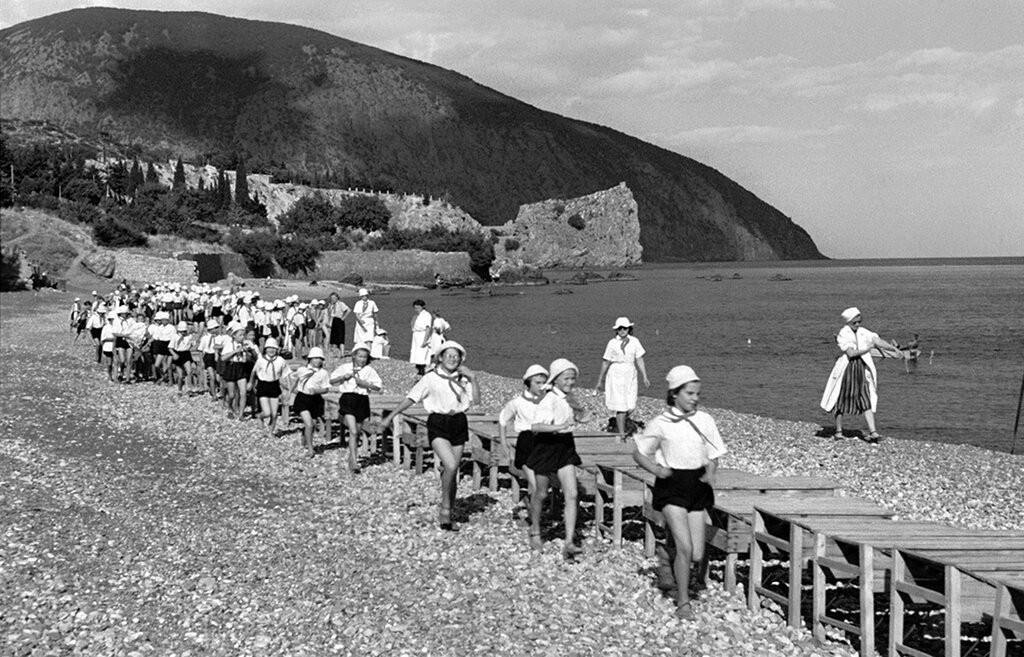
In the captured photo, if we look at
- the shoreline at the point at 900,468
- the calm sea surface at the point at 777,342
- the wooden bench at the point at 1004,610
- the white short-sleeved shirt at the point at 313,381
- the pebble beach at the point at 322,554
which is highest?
the white short-sleeved shirt at the point at 313,381

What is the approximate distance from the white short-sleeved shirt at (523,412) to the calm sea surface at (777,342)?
47.3ft

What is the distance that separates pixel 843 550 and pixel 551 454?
10.0ft

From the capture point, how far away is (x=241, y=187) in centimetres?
14900

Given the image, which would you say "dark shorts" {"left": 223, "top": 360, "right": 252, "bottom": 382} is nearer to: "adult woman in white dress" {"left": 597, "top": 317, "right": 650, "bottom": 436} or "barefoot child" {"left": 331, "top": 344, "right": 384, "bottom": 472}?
"barefoot child" {"left": 331, "top": 344, "right": 384, "bottom": 472}

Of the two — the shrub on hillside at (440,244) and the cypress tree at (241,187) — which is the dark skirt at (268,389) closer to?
the shrub on hillside at (440,244)

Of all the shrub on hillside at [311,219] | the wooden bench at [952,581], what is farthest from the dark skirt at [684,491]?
the shrub on hillside at [311,219]

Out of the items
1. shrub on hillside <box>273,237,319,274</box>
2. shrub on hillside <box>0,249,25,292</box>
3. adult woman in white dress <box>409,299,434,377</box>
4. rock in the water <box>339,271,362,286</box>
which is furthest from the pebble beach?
rock in the water <box>339,271,362,286</box>

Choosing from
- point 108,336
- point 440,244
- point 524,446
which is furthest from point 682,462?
point 440,244

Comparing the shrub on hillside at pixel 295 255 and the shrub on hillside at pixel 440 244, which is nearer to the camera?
the shrub on hillside at pixel 295 255

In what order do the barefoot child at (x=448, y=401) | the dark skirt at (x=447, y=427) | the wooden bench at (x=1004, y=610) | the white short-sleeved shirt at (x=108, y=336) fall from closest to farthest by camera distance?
the wooden bench at (x=1004, y=610)
the barefoot child at (x=448, y=401)
the dark skirt at (x=447, y=427)
the white short-sleeved shirt at (x=108, y=336)

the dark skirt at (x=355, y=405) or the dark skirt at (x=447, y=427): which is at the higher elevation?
the dark skirt at (x=447, y=427)

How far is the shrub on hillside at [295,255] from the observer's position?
10238cm

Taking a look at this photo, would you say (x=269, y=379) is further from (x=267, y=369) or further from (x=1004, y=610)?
(x=1004, y=610)

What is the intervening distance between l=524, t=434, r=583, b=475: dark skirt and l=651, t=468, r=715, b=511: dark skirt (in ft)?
6.02
